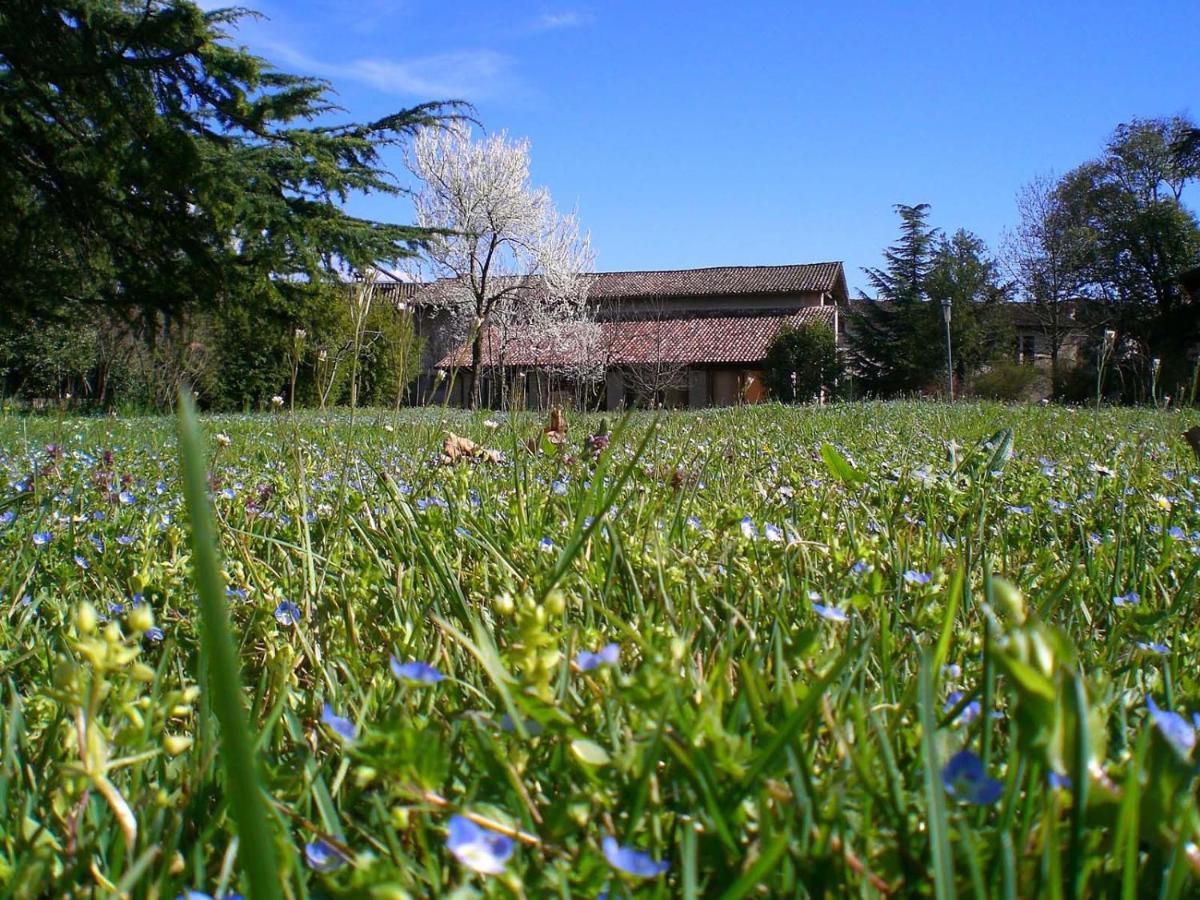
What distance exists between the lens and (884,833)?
2.25 ft

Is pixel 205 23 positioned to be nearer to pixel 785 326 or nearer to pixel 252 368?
pixel 252 368

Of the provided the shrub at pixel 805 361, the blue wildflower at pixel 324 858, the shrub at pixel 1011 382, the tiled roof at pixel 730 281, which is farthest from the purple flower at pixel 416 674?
the tiled roof at pixel 730 281

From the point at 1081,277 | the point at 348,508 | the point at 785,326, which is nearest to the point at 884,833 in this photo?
the point at 348,508

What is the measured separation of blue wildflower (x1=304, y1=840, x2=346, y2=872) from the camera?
0.68m

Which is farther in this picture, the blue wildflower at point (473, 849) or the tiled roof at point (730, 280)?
the tiled roof at point (730, 280)

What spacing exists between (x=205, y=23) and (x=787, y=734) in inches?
529

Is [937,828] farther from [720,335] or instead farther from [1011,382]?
[720,335]

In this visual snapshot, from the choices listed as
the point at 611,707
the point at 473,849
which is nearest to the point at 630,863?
the point at 473,849

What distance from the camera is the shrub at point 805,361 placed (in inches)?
1357

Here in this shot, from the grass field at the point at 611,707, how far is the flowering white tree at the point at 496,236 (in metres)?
32.1

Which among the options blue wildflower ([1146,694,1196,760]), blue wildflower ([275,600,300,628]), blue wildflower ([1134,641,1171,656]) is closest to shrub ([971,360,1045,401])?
blue wildflower ([1134,641,1171,656])

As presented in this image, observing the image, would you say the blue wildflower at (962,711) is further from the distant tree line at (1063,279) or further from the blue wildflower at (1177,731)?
the distant tree line at (1063,279)

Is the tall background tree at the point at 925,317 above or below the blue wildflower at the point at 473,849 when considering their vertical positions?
above

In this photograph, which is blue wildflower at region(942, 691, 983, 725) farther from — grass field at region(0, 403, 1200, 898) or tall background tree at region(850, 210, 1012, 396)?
tall background tree at region(850, 210, 1012, 396)
